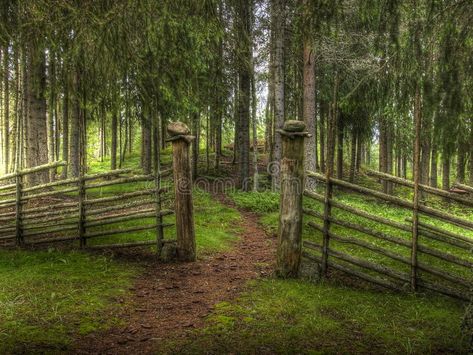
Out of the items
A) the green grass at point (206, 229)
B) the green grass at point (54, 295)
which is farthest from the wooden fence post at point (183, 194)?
the green grass at point (54, 295)

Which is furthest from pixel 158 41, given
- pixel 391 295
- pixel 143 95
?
pixel 391 295

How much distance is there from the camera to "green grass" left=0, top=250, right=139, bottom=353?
12.9 feet

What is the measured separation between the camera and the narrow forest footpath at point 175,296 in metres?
3.95

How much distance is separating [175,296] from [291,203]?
85.3 inches

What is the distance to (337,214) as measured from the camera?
34.6 feet

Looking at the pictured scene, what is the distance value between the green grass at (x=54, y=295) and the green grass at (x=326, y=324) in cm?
121

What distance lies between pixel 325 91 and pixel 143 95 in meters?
12.4

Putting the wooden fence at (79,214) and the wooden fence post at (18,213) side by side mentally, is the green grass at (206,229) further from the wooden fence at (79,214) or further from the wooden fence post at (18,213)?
the wooden fence post at (18,213)

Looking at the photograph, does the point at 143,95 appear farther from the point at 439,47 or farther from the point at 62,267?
the point at 439,47

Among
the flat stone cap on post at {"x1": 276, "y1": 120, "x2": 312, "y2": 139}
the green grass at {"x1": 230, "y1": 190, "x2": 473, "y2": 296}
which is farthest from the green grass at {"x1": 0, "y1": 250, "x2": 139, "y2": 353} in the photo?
Answer: the green grass at {"x1": 230, "y1": 190, "x2": 473, "y2": 296}

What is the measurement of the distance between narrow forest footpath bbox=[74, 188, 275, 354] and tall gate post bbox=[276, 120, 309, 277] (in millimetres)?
494

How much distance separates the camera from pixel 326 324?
428 cm

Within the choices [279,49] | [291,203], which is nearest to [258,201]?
[279,49]

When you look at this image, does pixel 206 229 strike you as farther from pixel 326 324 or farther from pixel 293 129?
pixel 326 324
